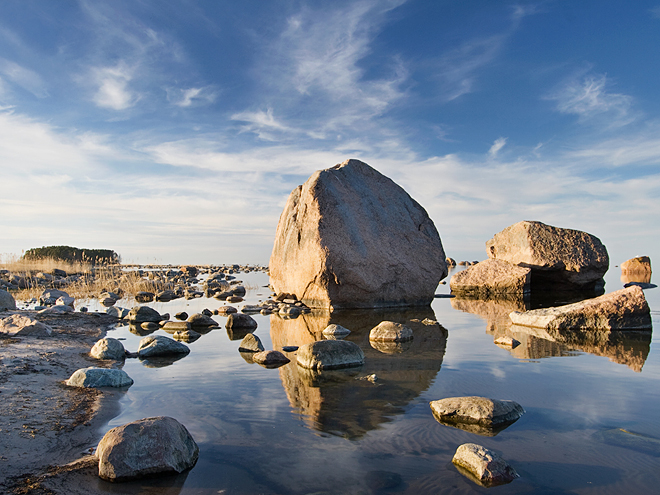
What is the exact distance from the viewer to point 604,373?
5.80m

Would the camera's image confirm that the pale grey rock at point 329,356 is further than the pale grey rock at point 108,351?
No

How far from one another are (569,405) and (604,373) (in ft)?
5.61

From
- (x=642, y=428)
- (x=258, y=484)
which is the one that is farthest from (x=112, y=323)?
(x=642, y=428)

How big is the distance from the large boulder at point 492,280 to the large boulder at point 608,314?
24.4 ft

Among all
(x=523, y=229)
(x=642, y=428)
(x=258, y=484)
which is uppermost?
(x=523, y=229)

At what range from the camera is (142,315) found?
1060 centimetres

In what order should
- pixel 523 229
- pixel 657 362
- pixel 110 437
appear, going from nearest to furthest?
pixel 110 437 < pixel 657 362 < pixel 523 229

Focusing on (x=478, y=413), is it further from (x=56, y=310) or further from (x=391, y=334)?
(x=56, y=310)

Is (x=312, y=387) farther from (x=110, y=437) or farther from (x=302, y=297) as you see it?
(x=302, y=297)

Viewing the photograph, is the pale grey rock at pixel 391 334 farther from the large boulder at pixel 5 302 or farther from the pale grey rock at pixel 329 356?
the large boulder at pixel 5 302

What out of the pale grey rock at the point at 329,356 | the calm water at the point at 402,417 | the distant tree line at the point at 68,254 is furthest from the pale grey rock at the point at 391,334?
the distant tree line at the point at 68,254

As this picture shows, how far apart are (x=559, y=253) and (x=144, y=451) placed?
54.7 feet

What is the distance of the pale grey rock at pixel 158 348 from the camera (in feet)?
22.9

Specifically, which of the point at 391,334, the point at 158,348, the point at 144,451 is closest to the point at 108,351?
the point at 158,348
